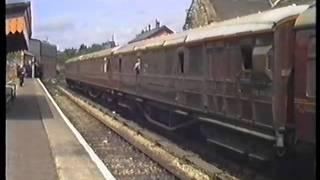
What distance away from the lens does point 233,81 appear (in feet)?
37.9

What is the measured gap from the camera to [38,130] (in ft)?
58.1

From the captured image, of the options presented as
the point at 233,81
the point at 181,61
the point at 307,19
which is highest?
the point at 307,19

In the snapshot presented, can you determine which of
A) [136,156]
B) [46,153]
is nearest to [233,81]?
[136,156]

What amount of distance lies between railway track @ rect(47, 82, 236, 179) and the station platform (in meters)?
0.63

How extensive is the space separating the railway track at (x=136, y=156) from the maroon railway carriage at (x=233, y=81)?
0.86 m

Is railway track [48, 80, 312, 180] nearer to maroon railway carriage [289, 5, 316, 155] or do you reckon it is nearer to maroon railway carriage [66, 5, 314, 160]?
maroon railway carriage [66, 5, 314, 160]

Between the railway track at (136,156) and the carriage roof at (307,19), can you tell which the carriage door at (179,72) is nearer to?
the railway track at (136,156)

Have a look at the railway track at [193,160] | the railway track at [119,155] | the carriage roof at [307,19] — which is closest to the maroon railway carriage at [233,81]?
the carriage roof at [307,19]

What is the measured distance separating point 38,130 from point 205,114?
628 cm

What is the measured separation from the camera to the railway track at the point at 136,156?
38.4 feet

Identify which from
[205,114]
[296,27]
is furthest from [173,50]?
[296,27]

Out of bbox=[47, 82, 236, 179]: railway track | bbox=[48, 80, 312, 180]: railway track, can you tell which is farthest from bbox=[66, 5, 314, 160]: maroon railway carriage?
bbox=[47, 82, 236, 179]: railway track

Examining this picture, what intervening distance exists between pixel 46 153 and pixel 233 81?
4647 millimetres

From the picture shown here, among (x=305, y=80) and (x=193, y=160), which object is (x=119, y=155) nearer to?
(x=193, y=160)
